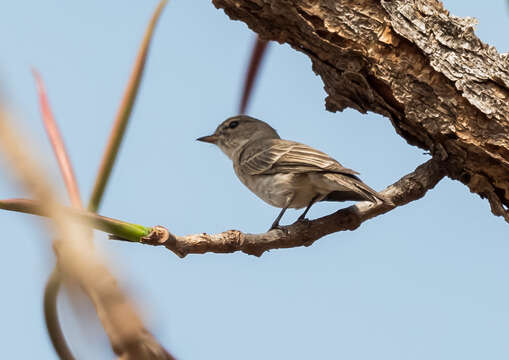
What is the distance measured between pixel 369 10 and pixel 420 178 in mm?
1117

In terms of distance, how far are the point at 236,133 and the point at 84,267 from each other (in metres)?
6.67

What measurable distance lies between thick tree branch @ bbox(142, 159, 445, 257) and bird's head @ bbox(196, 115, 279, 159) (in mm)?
3195

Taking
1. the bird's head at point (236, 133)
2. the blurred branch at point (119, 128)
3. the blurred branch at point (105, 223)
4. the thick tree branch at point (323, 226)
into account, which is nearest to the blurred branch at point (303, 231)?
the thick tree branch at point (323, 226)

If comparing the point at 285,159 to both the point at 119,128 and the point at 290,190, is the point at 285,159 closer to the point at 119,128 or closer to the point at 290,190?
the point at 290,190

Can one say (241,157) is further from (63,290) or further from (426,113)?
(63,290)

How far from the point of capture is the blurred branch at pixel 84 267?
1.44 ft

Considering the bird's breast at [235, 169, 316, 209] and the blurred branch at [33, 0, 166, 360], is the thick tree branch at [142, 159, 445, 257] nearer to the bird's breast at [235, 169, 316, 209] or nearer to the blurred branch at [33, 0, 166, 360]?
the bird's breast at [235, 169, 316, 209]

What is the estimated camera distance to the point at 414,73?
11.2ft

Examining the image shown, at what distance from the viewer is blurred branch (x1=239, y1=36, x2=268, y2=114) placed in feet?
6.29

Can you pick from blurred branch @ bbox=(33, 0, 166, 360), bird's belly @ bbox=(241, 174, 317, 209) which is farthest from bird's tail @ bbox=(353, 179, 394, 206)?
blurred branch @ bbox=(33, 0, 166, 360)

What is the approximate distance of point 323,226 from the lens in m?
3.79

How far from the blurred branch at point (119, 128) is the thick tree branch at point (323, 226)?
1444 millimetres

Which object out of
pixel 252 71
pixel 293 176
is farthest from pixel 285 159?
pixel 252 71

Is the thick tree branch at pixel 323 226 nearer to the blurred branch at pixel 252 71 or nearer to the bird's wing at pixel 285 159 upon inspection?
the bird's wing at pixel 285 159
